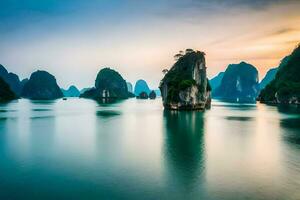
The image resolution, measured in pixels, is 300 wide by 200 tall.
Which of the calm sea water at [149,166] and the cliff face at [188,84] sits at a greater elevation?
the cliff face at [188,84]

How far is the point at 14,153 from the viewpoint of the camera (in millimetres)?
35688

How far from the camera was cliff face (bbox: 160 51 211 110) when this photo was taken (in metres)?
100.0

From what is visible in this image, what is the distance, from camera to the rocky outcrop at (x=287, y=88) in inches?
6294

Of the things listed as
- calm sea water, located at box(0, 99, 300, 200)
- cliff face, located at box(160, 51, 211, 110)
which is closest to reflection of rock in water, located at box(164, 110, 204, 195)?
calm sea water, located at box(0, 99, 300, 200)

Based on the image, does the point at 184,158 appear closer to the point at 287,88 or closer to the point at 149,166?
the point at 149,166

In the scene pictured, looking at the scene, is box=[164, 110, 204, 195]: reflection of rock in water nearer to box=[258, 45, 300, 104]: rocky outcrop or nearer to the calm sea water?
the calm sea water

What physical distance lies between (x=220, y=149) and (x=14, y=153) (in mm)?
25800

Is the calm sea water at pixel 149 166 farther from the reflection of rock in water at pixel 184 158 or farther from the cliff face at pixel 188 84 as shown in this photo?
the cliff face at pixel 188 84

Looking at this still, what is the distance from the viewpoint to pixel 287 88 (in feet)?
531

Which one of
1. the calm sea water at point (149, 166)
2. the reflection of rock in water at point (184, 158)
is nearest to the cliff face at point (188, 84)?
the reflection of rock in water at point (184, 158)

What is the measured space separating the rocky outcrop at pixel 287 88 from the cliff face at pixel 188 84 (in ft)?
195

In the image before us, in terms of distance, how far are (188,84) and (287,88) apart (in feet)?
292

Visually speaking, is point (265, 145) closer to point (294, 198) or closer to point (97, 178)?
point (294, 198)

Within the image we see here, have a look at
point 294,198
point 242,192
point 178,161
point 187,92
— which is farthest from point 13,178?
point 187,92
